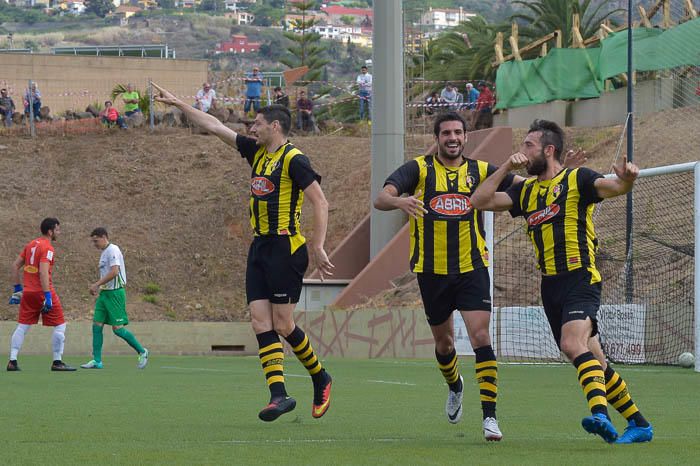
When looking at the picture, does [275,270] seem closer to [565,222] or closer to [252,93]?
[565,222]

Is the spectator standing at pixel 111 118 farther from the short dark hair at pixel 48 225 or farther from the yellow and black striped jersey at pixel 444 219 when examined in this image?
the yellow and black striped jersey at pixel 444 219

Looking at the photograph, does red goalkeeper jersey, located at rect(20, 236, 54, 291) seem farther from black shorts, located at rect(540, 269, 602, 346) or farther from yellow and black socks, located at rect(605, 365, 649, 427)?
yellow and black socks, located at rect(605, 365, 649, 427)

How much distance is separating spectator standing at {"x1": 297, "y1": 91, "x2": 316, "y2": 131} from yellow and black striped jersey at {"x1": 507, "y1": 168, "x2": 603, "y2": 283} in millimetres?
37076

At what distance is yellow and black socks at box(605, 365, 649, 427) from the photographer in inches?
312

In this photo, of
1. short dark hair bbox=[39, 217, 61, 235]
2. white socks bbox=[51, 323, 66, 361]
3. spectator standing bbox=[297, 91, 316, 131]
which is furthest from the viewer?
spectator standing bbox=[297, 91, 316, 131]

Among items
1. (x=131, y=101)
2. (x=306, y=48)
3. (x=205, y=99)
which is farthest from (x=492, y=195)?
(x=306, y=48)

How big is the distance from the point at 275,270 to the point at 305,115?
36.7 metres

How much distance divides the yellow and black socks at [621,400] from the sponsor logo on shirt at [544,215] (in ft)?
3.55

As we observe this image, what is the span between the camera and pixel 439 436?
848cm

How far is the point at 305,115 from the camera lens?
151 feet

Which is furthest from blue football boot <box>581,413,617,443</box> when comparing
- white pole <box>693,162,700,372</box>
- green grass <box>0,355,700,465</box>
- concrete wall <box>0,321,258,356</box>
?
concrete wall <box>0,321,258,356</box>

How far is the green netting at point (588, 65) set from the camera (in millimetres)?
Answer: 27484

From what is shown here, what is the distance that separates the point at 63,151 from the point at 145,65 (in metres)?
24.2

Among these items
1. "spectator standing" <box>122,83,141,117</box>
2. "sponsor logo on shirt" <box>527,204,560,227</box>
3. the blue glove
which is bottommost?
the blue glove
